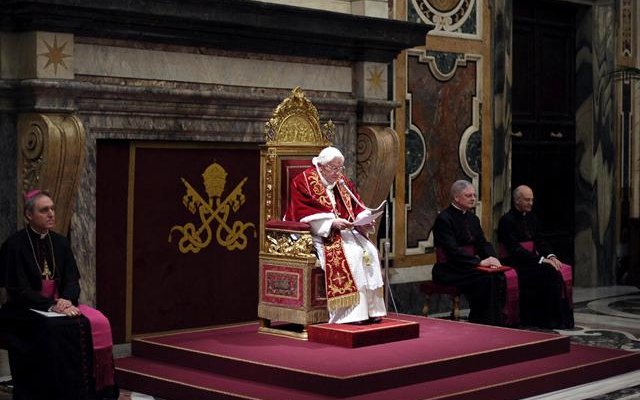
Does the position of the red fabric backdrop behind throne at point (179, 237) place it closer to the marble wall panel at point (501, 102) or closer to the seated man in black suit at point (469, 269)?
the seated man in black suit at point (469, 269)

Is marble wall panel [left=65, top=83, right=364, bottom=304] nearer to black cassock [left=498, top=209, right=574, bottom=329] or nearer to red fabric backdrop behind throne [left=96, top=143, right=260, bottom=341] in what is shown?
red fabric backdrop behind throne [left=96, top=143, right=260, bottom=341]

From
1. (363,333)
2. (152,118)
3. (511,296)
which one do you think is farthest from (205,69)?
(511,296)

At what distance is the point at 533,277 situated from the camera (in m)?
10.1


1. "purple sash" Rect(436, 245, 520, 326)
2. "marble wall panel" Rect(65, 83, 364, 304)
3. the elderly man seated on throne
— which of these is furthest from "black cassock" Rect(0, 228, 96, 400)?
"purple sash" Rect(436, 245, 520, 326)

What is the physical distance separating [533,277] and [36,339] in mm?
4675

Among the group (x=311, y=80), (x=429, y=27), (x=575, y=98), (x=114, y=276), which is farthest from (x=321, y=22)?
(x=575, y=98)

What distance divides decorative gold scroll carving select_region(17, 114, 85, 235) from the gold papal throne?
1.34 metres

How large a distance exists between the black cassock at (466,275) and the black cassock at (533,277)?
478 millimetres

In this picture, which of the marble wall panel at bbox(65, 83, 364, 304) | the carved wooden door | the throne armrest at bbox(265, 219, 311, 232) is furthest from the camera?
the carved wooden door

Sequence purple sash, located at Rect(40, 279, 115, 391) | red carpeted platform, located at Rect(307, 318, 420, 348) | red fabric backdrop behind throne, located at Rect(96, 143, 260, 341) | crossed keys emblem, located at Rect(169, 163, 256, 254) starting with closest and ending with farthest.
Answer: purple sash, located at Rect(40, 279, 115, 391) < red carpeted platform, located at Rect(307, 318, 420, 348) < red fabric backdrop behind throne, located at Rect(96, 143, 260, 341) < crossed keys emblem, located at Rect(169, 163, 256, 254)

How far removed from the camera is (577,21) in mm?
12836

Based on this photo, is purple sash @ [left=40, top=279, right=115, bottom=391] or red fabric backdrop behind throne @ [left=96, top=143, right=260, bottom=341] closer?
purple sash @ [left=40, top=279, right=115, bottom=391]

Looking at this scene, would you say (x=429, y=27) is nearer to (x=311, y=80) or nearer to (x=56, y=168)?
(x=311, y=80)

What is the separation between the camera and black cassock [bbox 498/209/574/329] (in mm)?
10000
